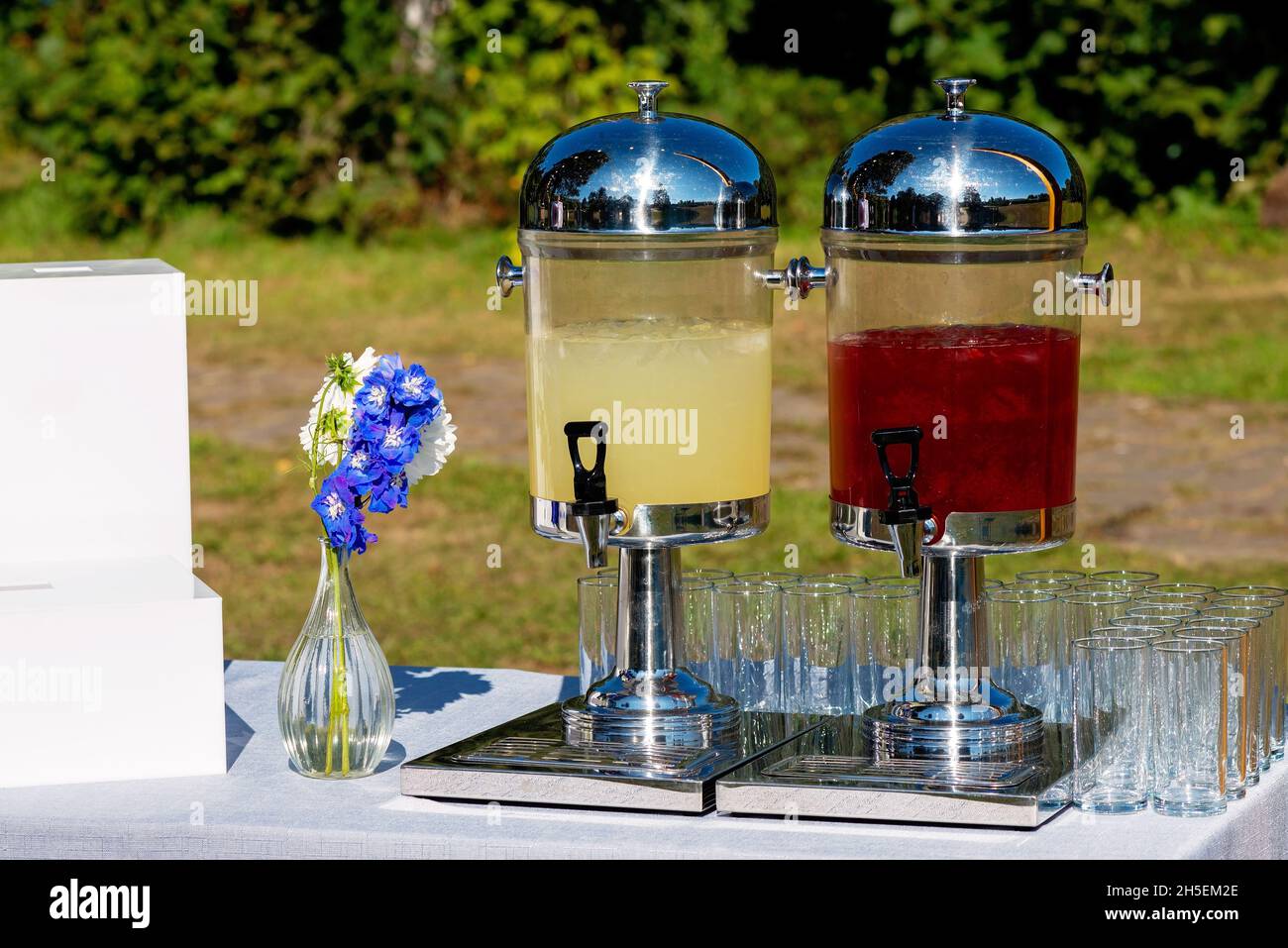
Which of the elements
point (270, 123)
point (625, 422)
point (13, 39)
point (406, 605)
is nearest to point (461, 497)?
point (406, 605)

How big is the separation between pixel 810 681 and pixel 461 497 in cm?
429

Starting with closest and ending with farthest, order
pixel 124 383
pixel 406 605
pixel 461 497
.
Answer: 1. pixel 124 383
2. pixel 406 605
3. pixel 461 497

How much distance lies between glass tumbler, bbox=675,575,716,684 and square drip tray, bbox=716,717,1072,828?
27cm

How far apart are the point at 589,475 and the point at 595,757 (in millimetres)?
326

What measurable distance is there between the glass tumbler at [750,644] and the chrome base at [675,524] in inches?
5.4

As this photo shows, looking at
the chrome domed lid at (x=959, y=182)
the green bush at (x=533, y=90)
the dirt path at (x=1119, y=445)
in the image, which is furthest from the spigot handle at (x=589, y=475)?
the green bush at (x=533, y=90)

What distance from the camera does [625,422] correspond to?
229cm

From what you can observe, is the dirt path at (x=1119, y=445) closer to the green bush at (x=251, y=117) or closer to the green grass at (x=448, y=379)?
the green grass at (x=448, y=379)

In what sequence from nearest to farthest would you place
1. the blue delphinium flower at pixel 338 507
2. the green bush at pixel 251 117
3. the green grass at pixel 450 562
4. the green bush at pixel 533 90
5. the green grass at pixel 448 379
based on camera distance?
the blue delphinium flower at pixel 338 507, the green grass at pixel 450 562, the green grass at pixel 448 379, the green bush at pixel 533 90, the green bush at pixel 251 117

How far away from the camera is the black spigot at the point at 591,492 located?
88.9 inches

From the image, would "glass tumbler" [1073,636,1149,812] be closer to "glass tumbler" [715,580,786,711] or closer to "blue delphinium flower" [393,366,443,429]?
"glass tumbler" [715,580,786,711]

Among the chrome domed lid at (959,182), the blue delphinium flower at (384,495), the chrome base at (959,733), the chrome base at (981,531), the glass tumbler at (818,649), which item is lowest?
the chrome base at (959,733)

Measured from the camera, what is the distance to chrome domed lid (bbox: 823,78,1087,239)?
223 centimetres
